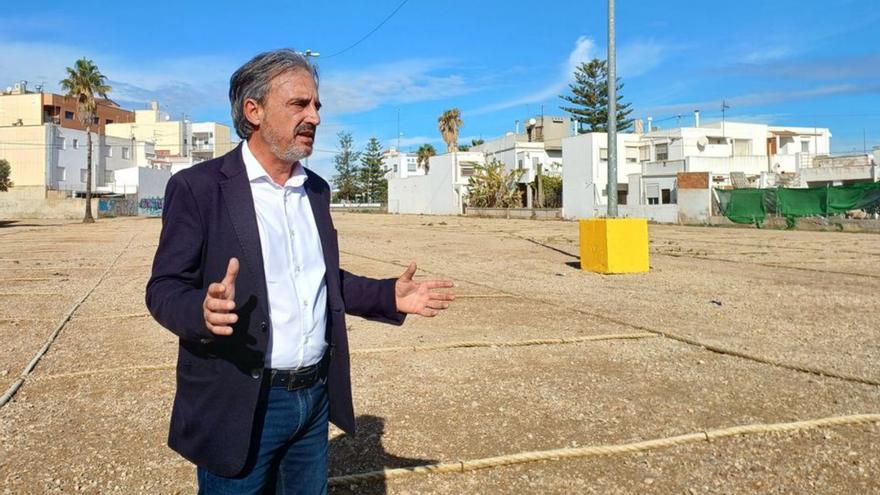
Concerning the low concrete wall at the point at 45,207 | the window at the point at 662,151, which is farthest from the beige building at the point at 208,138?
the window at the point at 662,151

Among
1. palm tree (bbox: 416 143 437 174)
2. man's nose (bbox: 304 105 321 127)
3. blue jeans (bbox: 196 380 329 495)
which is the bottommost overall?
blue jeans (bbox: 196 380 329 495)

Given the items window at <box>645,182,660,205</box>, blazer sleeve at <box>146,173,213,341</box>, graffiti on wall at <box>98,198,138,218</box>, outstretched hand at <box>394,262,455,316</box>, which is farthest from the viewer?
graffiti on wall at <box>98,198,138,218</box>

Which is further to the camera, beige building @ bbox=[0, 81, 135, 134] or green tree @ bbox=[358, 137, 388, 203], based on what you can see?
green tree @ bbox=[358, 137, 388, 203]

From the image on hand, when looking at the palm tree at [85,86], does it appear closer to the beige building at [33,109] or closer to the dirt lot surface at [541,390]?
the beige building at [33,109]

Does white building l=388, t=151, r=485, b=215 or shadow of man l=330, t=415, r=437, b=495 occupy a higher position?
white building l=388, t=151, r=485, b=215

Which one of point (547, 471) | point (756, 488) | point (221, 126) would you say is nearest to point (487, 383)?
point (547, 471)

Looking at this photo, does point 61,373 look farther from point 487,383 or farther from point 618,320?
point 618,320

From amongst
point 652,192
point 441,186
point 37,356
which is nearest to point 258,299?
point 37,356

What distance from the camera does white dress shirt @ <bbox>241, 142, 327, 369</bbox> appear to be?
181 centimetres

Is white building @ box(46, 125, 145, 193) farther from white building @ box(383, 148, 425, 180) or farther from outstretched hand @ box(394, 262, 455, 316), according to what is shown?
outstretched hand @ box(394, 262, 455, 316)

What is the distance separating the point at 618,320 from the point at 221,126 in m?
A: 96.0

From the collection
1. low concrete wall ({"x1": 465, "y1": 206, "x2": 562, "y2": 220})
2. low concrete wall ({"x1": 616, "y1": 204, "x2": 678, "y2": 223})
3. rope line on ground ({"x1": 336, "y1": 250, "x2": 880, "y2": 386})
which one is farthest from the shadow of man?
low concrete wall ({"x1": 465, "y1": 206, "x2": 562, "y2": 220})

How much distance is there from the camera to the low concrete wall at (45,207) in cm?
5150

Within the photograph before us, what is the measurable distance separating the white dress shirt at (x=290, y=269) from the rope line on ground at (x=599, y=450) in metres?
1.61
